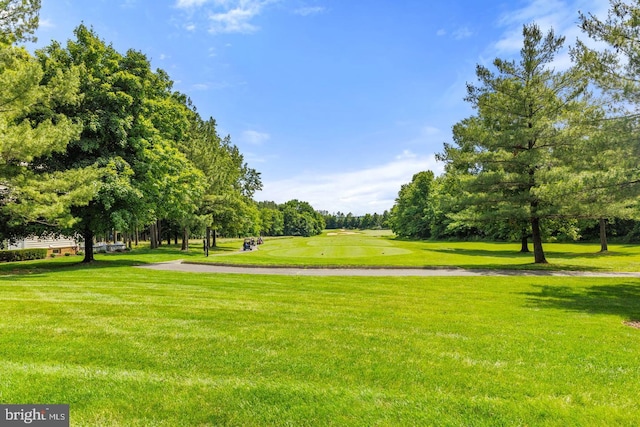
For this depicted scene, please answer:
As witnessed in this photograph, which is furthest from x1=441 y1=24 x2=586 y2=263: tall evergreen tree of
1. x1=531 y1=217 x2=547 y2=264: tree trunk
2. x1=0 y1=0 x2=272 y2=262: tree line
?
x1=0 y1=0 x2=272 y2=262: tree line

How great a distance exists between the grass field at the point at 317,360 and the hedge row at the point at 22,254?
2169cm

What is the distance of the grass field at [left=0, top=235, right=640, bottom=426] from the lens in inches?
147

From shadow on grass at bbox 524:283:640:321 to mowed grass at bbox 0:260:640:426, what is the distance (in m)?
0.15

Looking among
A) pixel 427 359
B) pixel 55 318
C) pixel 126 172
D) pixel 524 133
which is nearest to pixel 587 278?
pixel 524 133

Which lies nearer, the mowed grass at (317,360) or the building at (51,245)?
the mowed grass at (317,360)

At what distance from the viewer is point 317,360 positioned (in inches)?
201

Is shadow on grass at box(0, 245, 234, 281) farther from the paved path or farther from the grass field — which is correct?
the grass field

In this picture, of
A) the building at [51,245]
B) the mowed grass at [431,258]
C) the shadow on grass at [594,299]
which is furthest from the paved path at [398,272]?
the building at [51,245]

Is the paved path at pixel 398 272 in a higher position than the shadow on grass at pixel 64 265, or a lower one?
lower

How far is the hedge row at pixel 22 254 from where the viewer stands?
26016 millimetres

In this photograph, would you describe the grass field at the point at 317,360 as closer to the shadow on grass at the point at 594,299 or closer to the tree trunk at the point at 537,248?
the shadow on grass at the point at 594,299

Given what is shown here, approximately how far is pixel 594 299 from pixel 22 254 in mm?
35756

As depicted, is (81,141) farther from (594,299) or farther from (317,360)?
(594,299)

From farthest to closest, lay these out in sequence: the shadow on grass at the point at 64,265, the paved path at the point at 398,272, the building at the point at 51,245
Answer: the building at the point at 51,245 < the shadow on grass at the point at 64,265 < the paved path at the point at 398,272
